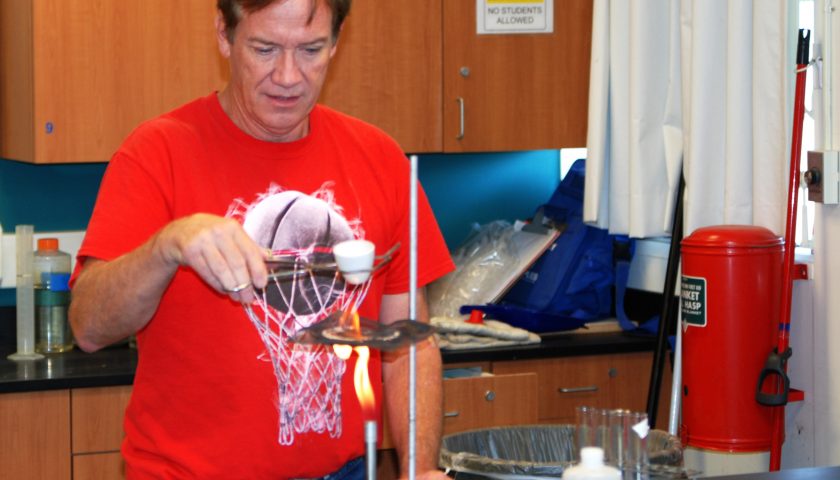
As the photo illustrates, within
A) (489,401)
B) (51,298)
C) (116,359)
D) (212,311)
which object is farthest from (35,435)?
(212,311)

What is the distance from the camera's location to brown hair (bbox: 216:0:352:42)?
1.75m

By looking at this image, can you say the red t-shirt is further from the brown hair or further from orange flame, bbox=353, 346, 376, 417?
orange flame, bbox=353, 346, 376, 417

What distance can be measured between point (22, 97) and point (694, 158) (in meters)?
1.71

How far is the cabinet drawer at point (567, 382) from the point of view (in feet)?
10.3

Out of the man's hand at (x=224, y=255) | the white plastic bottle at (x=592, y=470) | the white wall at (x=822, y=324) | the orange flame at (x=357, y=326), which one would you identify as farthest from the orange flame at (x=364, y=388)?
the white wall at (x=822, y=324)

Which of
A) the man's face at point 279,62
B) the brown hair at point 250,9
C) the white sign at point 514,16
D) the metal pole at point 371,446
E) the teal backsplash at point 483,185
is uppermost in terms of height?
the white sign at point 514,16

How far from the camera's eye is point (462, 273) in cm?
347

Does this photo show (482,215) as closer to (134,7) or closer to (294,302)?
(134,7)

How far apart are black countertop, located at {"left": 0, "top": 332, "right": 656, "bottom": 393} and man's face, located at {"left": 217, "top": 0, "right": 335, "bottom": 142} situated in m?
1.19

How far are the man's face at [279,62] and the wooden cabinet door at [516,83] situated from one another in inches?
60.2

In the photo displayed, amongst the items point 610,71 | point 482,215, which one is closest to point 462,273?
point 482,215

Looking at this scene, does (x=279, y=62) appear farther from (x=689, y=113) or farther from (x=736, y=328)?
(x=689, y=113)

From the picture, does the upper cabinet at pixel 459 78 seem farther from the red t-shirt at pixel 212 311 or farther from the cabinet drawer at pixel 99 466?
the red t-shirt at pixel 212 311

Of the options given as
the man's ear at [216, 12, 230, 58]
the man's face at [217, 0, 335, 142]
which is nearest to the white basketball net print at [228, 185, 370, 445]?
the man's face at [217, 0, 335, 142]
